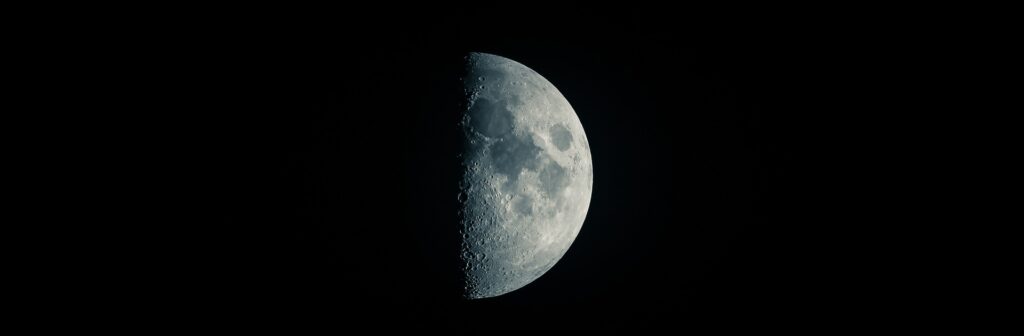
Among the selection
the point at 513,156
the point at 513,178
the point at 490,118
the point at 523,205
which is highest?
the point at 490,118

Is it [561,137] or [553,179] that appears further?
[561,137]

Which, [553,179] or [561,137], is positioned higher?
[561,137]

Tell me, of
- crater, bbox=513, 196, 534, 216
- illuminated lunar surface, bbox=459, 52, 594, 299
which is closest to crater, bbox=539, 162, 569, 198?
illuminated lunar surface, bbox=459, 52, 594, 299

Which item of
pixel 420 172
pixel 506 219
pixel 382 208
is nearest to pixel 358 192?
pixel 382 208

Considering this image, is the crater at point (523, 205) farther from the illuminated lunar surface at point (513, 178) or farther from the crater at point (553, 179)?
the crater at point (553, 179)

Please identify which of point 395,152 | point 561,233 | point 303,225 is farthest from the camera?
point 561,233

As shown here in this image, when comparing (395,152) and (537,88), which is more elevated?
(537,88)

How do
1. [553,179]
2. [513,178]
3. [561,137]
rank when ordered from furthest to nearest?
[561,137] < [553,179] < [513,178]

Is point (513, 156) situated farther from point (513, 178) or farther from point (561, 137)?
point (561, 137)

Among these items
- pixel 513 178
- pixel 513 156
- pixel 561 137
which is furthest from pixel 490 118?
pixel 561 137

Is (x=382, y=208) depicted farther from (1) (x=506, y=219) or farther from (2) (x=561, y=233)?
(2) (x=561, y=233)

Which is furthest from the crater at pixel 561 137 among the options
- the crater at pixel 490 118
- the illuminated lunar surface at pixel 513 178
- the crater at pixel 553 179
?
the crater at pixel 490 118
